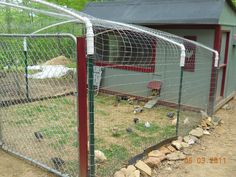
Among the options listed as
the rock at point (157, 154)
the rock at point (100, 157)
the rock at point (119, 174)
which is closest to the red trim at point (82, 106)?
the rock at point (119, 174)

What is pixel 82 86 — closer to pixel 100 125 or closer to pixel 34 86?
pixel 100 125

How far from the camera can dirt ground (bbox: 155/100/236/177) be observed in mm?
3467

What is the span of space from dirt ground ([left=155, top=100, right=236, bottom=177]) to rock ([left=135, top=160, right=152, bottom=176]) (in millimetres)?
142

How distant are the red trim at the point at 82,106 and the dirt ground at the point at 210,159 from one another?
1.09m

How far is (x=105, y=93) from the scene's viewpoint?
24.8 ft

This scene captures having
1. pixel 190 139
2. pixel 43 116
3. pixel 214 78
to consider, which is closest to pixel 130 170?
pixel 190 139

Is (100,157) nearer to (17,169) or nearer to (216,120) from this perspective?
(17,169)

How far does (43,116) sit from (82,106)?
3026 mm

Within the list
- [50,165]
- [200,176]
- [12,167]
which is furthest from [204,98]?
[12,167]

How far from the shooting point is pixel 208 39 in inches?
231

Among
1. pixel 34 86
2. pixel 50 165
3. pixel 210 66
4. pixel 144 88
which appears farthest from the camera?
pixel 34 86

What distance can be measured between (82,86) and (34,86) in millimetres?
5374

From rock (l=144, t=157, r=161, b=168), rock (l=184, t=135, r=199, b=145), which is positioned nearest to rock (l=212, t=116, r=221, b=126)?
rock (l=184, t=135, r=199, b=145)
